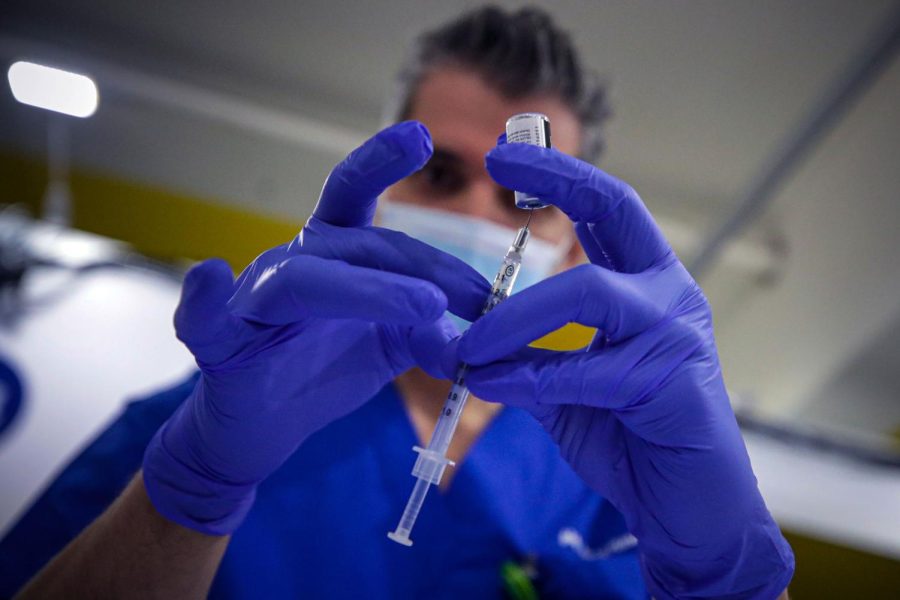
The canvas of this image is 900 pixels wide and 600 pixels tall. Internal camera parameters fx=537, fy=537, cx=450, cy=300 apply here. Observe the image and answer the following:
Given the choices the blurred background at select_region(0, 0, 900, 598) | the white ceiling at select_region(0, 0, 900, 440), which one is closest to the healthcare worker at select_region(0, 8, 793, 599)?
the blurred background at select_region(0, 0, 900, 598)

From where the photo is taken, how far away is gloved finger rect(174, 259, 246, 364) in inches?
18.1

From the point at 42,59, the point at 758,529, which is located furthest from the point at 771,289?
the point at 42,59

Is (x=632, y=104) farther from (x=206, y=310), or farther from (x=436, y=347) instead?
(x=206, y=310)

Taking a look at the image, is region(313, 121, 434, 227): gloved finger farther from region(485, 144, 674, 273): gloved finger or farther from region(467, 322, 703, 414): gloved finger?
region(467, 322, 703, 414): gloved finger

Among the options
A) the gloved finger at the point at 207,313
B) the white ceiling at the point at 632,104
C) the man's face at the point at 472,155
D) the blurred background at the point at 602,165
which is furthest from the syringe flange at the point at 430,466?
the white ceiling at the point at 632,104

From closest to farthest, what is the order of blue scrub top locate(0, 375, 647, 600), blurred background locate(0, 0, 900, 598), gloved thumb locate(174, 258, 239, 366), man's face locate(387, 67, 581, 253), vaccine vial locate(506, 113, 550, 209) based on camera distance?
1. gloved thumb locate(174, 258, 239, 366)
2. vaccine vial locate(506, 113, 550, 209)
3. blue scrub top locate(0, 375, 647, 600)
4. man's face locate(387, 67, 581, 253)
5. blurred background locate(0, 0, 900, 598)

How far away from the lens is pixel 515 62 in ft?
3.28

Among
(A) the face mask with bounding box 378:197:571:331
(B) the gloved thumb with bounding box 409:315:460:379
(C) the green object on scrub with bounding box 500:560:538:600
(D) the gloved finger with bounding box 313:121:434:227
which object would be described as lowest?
(C) the green object on scrub with bounding box 500:560:538:600

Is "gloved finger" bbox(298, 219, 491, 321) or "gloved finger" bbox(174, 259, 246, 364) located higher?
"gloved finger" bbox(298, 219, 491, 321)

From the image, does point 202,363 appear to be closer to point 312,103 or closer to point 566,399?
point 566,399

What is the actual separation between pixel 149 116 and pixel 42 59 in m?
0.38

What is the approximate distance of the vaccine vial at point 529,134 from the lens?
1.84ft

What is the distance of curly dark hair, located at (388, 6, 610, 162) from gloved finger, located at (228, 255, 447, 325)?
602 mm

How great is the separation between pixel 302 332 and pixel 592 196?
0.33 meters
